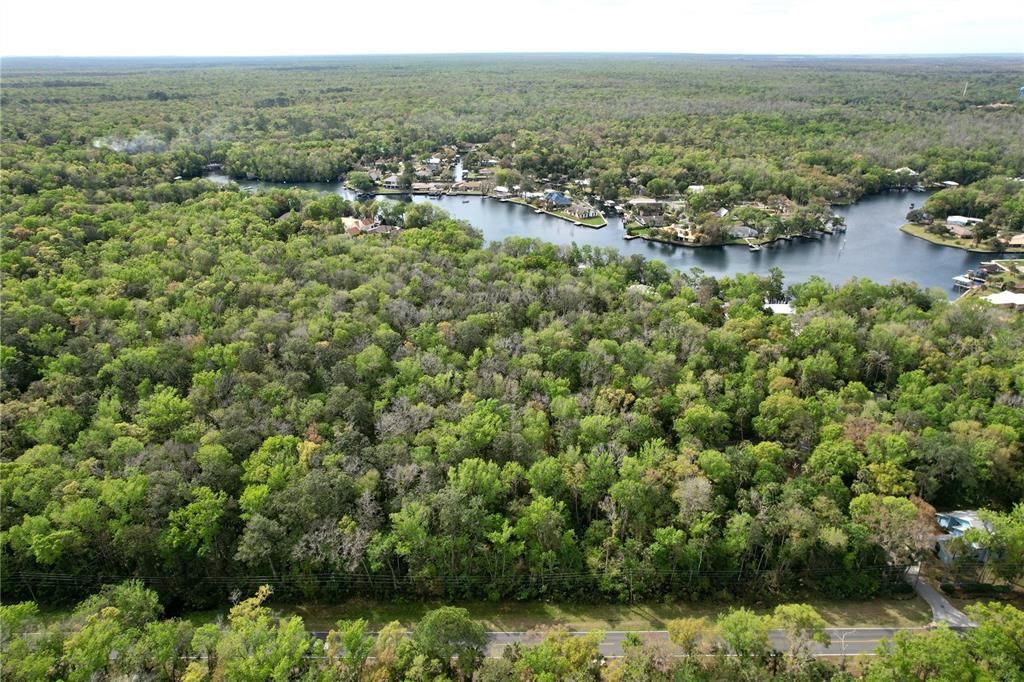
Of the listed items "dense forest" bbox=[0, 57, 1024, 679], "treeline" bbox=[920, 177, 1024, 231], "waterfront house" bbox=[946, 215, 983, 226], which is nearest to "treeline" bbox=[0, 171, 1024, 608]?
"dense forest" bbox=[0, 57, 1024, 679]

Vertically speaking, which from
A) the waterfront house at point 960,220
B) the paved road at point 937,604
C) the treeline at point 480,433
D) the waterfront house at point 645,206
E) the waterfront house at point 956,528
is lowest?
the paved road at point 937,604

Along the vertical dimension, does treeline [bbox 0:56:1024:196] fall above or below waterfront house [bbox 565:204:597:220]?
above

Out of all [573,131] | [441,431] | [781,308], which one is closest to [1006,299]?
[781,308]

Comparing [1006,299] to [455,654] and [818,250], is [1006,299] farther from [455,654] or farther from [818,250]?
[455,654]

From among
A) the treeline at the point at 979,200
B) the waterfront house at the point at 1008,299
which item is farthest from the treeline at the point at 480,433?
the treeline at the point at 979,200

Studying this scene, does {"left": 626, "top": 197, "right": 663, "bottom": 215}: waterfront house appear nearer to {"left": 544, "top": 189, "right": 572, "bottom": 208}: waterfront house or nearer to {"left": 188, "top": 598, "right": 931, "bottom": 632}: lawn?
{"left": 544, "top": 189, "right": 572, "bottom": 208}: waterfront house

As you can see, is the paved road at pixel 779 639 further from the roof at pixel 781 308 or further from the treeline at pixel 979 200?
the treeline at pixel 979 200
